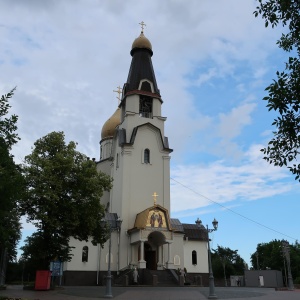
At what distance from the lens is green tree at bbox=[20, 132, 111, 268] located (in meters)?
24.0

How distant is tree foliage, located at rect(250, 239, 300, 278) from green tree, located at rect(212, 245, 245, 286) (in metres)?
4.52

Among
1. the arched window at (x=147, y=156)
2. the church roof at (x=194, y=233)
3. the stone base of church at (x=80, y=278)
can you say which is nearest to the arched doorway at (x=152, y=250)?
the stone base of church at (x=80, y=278)

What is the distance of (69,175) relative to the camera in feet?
83.5

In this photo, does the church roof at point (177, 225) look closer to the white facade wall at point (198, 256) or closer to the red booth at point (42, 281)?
the white facade wall at point (198, 256)

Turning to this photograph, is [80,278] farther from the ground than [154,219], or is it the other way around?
[154,219]

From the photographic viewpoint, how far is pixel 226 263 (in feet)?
282

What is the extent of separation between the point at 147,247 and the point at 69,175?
14934 mm

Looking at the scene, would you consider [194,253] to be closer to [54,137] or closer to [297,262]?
[54,137]

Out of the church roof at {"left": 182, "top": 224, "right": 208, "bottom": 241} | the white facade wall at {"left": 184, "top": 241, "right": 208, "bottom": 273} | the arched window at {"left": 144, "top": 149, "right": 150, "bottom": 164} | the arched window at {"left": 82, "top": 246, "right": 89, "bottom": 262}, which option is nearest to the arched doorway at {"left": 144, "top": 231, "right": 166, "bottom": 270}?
the arched window at {"left": 82, "top": 246, "right": 89, "bottom": 262}

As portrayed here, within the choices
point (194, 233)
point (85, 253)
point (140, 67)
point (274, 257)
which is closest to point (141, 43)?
point (140, 67)

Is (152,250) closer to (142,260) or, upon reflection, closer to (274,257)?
(142,260)

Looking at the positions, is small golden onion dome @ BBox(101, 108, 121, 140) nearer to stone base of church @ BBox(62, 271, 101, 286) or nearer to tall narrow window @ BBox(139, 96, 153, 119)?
tall narrow window @ BBox(139, 96, 153, 119)

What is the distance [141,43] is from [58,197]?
27643 millimetres

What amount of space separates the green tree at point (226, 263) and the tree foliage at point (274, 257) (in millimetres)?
4523
